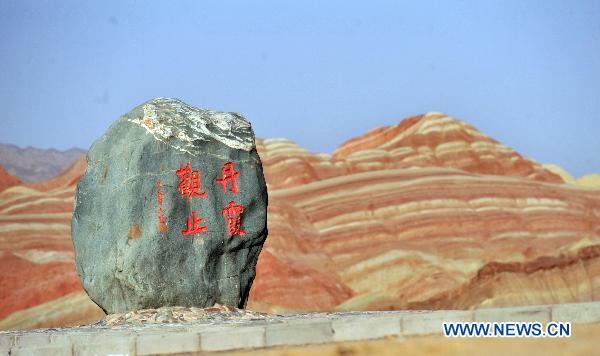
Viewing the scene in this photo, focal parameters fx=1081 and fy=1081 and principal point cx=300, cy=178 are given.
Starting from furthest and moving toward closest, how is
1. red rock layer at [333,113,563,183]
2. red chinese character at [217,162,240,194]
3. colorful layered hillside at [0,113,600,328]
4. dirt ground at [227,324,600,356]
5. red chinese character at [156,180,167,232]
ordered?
red rock layer at [333,113,563,183], colorful layered hillside at [0,113,600,328], red chinese character at [217,162,240,194], red chinese character at [156,180,167,232], dirt ground at [227,324,600,356]

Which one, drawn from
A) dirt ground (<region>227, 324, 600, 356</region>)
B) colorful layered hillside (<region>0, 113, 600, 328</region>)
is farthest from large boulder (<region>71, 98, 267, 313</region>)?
colorful layered hillside (<region>0, 113, 600, 328</region>)

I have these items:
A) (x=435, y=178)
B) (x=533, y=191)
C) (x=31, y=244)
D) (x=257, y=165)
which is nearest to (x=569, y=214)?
(x=533, y=191)

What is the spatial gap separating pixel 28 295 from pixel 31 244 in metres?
1.83

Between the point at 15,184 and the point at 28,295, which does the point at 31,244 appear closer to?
the point at 28,295

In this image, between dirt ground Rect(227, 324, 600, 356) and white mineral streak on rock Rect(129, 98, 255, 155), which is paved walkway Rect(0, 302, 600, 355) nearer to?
dirt ground Rect(227, 324, 600, 356)

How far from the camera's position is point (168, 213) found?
13.7 m

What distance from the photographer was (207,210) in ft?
45.8

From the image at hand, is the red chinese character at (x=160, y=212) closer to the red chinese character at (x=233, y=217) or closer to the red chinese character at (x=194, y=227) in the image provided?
the red chinese character at (x=194, y=227)

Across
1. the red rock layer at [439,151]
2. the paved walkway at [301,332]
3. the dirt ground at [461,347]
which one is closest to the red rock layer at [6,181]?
the red rock layer at [439,151]

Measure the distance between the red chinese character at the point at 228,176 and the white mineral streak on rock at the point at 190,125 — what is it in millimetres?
302

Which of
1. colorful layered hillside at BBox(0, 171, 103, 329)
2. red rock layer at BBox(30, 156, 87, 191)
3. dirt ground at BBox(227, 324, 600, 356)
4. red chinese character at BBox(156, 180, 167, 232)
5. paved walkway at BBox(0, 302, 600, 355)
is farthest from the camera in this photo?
red rock layer at BBox(30, 156, 87, 191)

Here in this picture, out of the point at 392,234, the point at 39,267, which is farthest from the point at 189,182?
the point at 392,234

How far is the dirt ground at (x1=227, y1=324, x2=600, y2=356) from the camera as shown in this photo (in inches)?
335

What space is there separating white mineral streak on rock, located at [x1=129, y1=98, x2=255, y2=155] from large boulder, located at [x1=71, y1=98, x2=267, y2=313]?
15 millimetres
